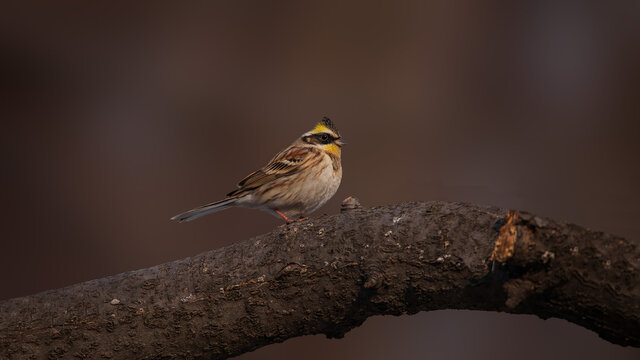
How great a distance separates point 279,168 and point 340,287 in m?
1.35

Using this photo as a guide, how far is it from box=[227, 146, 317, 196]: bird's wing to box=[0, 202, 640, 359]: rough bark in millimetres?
1007

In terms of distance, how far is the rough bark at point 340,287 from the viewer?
134 centimetres

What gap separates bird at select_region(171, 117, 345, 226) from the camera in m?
2.74

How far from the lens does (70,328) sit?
1.70 m

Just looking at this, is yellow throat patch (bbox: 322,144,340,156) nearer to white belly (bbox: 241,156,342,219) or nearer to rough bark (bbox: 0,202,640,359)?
white belly (bbox: 241,156,342,219)

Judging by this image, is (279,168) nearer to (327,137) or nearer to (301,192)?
(301,192)

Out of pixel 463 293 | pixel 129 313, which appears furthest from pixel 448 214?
pixel 129 313

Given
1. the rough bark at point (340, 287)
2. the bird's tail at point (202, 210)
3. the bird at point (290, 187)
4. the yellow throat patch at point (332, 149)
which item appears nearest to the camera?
the rough bark at point (340, 287)

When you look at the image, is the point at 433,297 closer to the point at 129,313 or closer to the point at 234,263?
the point at 234,263

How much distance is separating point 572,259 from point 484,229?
0.23 m

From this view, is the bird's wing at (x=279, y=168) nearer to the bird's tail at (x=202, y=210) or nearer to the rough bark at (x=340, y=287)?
the bird's tail at (x=202, y=210)

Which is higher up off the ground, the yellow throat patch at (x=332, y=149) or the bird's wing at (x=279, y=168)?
the yellow throat patch at (x=332, y=149)

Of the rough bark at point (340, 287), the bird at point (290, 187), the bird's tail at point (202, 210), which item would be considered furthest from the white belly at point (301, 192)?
the rough bark at point (340, 287)

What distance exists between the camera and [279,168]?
2863mm
